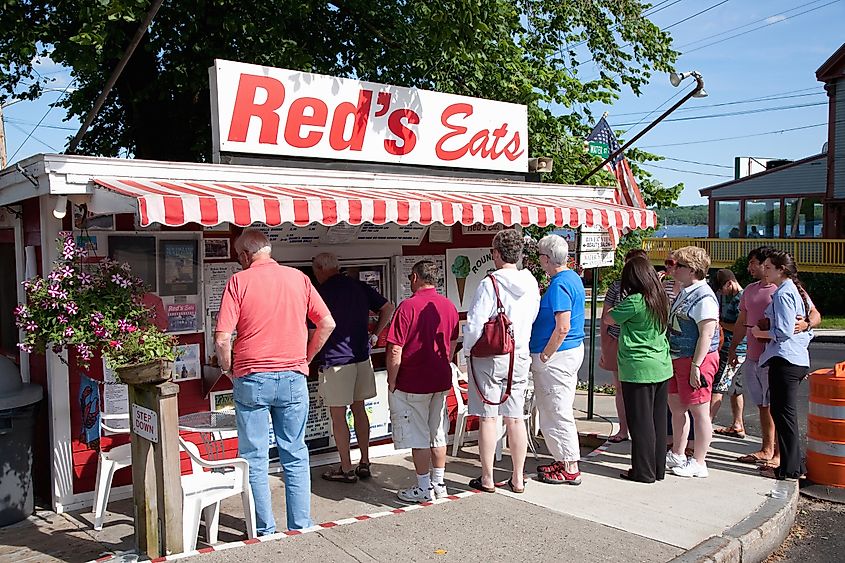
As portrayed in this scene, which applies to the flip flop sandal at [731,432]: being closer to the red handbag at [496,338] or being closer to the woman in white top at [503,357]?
the woman in white top at [503,357]

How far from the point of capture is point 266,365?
4.73 meters

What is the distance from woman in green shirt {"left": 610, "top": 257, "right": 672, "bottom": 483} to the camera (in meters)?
5.77

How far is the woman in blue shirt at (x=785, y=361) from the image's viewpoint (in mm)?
6109

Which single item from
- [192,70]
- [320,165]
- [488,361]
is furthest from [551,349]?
[192,70]

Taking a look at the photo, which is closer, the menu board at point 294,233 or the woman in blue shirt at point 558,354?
the woman in blue shirt at point 558,354

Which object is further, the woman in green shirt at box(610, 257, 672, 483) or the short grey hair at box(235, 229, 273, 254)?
the woman in green shirt at box(610, 257, 672, 483)

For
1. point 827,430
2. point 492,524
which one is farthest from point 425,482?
point 827,430

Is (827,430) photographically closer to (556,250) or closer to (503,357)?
(556,250)

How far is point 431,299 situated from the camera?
5.52m

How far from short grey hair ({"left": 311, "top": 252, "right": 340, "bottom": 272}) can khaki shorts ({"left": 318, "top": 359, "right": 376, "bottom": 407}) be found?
801 mm

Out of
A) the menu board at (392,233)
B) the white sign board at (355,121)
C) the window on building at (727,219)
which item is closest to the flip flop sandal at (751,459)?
the menu board at (392,233)

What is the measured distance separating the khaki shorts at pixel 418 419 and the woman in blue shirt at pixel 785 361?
277 centimetres

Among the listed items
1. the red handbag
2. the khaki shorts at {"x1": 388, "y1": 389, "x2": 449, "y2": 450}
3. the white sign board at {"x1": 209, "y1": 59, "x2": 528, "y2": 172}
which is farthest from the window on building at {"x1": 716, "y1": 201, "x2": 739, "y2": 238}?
the khaki shorts at {"x1": 388, "y1": 389, "x2": 449, "y2": 450}

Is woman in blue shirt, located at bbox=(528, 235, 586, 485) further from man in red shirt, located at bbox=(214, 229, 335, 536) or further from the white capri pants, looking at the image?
man in red shirt, located at bbox=(214, 229, 335, 536)
